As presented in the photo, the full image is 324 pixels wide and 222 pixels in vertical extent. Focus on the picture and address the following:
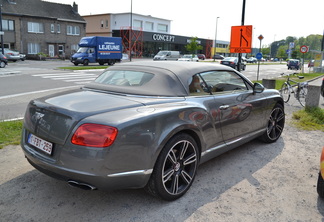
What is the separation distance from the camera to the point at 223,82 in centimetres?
435

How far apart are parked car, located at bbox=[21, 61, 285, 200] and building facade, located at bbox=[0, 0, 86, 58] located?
40740mm

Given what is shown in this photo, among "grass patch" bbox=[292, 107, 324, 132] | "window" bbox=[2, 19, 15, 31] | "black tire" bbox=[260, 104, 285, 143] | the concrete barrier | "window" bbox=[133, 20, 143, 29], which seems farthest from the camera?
"window" bbox=[133, 20, 143, 29]

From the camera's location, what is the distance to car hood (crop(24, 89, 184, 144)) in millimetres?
2795

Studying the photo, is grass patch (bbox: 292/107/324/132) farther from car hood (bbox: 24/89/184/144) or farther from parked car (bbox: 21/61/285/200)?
car hood (bbox: 24/89/184/144)

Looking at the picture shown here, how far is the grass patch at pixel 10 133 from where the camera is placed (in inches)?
194

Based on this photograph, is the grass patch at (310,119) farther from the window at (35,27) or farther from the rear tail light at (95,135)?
the window at (35,27)

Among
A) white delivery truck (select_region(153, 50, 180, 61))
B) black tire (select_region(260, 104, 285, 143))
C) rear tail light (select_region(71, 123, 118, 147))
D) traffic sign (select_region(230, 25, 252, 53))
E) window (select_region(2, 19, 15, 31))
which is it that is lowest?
black tire (select_region(260, 104, 285, 143))

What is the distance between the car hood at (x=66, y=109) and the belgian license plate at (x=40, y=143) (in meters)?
0.05

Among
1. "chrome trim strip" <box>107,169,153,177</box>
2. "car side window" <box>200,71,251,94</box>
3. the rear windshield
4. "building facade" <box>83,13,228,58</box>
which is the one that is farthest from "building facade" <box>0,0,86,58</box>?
"chrome trim strip" <box>107,169,153,177</box>

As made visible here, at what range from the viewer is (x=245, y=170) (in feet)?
13.7

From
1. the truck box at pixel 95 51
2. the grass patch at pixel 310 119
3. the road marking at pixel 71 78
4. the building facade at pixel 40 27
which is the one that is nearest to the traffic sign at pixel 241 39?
the grass patch at pixel 310 119

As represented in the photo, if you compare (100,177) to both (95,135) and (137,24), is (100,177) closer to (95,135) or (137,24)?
(95,135)

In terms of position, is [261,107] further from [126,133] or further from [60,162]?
[60,162]

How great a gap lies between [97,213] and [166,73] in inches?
70.1
